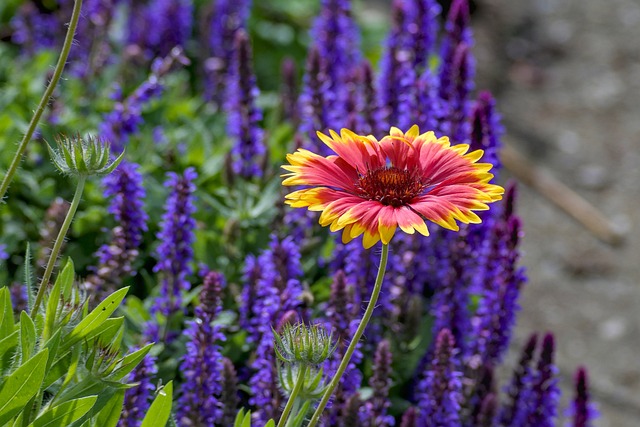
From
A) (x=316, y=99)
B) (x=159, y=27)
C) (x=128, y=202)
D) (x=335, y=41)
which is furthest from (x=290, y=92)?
(x=128, y=202)

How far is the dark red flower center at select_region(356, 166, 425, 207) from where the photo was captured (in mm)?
1805

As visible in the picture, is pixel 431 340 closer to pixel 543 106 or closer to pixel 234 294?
pixel 234 294

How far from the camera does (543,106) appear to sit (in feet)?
21.6

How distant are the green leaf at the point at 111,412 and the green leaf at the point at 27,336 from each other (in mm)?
209

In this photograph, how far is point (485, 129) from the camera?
9.27 feet

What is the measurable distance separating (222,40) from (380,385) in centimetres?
244

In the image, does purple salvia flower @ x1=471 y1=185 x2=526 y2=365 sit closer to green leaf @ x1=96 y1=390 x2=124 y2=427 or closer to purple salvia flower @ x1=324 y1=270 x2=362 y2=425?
purple salvia flower @ x1=324 y1=270 x2=362 y2=425

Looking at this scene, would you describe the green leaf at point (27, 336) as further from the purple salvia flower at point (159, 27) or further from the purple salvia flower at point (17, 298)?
the purple salvia flower at point (159, 27)

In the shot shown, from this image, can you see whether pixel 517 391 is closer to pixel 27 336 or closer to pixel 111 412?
pixel 111 412

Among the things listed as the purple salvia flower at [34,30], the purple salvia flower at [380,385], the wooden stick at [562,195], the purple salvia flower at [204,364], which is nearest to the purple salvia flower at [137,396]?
the purple salvia flower at [204,364]

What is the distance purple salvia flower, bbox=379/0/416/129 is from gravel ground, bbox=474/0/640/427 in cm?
157

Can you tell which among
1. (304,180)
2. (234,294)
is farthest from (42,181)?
(304,180)

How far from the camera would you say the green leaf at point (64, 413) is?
1.80 metres

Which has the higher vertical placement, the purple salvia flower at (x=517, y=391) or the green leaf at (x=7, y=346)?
the purple salvia flower at (x=517, y=391)
